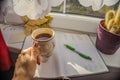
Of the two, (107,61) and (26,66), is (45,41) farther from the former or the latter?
(107,61)

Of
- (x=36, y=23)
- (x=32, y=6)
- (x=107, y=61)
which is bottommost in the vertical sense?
(x=107, y=61)

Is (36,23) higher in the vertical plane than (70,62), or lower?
higher

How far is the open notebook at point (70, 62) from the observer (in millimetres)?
655

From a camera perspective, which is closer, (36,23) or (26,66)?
(26,66)

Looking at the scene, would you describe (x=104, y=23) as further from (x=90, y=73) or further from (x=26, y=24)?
(x=26, y=24)

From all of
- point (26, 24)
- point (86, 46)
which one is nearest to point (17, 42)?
point (26, 24)

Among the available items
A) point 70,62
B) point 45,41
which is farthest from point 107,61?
point 45,41

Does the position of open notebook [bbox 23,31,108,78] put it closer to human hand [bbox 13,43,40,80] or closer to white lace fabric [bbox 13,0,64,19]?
human hand [bbox 13,43,40,80]

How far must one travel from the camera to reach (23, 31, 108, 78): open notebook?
65 centimetres

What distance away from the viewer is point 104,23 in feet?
2.27

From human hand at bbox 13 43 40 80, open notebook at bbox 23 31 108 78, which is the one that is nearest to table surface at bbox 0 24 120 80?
open notebook at bbox 23 31 108 78

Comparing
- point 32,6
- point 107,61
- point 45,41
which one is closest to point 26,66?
point 45,41

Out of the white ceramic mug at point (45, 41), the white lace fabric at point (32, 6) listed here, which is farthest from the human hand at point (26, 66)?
the white lace fabric at point (32, 6)

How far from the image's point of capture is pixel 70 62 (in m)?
0.70
